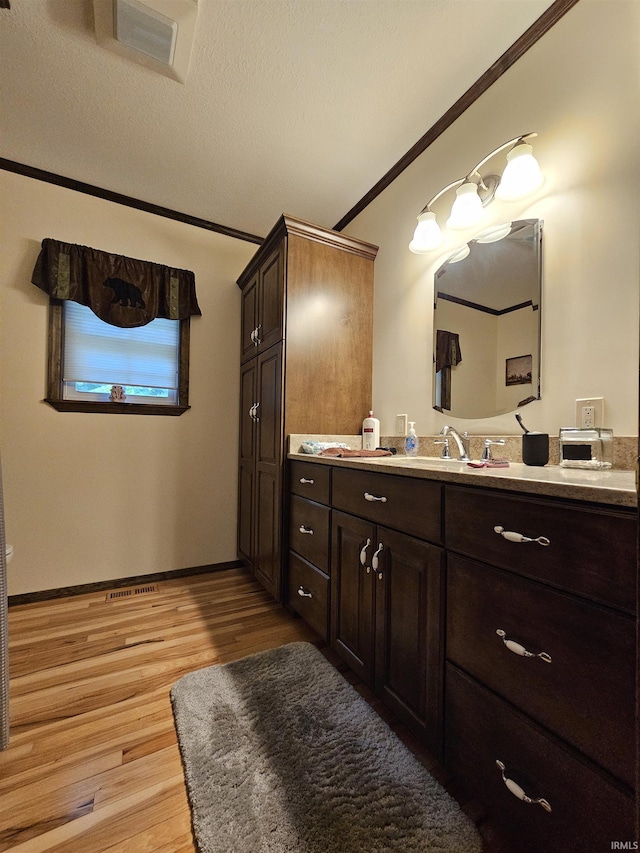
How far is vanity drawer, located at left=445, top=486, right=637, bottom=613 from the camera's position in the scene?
0.59 metres

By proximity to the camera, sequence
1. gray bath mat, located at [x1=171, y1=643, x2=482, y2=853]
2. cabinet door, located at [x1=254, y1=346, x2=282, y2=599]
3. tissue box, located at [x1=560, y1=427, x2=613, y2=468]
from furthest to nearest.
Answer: cabinet door, located at [x1=254, y1=346, x2=282, y2=599]
tissue box, located at [x1=560, y1=427, x2=613, y2=468]
gray bath mat, located at [x1=171, y1=643, x2=482, y2=853]

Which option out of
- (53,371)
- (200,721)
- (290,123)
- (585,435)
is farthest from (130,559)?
(290,123)

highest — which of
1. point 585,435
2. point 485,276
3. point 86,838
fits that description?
point 485,276

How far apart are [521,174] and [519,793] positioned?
5.92ft

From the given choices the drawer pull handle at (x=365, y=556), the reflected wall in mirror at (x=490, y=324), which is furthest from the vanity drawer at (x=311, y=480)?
the reflected wall in mirror at (x=490, y=324)

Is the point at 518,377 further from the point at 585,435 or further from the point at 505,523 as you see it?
the point at 505,523

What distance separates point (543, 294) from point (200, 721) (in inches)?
76.0

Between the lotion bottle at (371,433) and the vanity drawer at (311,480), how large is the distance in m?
0.45

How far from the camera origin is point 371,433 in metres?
1.99

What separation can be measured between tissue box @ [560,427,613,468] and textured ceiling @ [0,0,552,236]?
5.15ft

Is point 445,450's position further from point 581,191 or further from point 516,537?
point 581,191

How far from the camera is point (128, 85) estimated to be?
5.25ft

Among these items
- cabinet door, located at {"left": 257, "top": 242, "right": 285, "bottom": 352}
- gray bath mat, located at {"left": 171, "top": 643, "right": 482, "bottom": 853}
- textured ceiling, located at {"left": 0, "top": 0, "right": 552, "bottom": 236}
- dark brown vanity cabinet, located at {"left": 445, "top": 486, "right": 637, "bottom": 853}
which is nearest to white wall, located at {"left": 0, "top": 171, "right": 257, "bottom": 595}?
textured ceiling, located at {"left": 0, "top": 0, "right": 552, "bottom": 236}

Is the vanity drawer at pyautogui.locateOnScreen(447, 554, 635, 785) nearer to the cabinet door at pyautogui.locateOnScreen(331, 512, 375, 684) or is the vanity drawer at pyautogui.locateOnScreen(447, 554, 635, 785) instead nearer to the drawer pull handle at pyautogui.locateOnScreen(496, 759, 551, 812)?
the drawer pull handle at pyautogui.locateOnScreen(496, 759, 551, 812)
